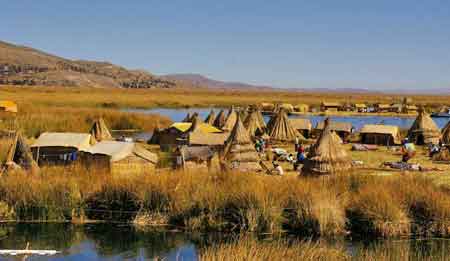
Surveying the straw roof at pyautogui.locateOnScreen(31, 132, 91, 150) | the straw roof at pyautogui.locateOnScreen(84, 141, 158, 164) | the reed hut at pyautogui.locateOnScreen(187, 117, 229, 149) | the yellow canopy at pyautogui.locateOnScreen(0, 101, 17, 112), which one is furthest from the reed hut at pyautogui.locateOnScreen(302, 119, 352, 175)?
the yellow canopy at pyautogui.locateOnScreen(0, 101, 17, 112)

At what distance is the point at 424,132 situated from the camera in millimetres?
32688

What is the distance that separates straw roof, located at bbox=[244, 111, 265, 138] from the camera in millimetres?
33406

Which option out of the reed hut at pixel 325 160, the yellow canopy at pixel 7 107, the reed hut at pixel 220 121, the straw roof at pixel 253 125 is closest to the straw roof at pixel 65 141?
the reed hut at pixel 325 160

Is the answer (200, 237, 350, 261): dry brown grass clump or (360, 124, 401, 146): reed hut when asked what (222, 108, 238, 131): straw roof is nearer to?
(360, 124, 401, 146): reed hut

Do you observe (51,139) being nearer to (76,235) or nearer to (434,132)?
(76,235)

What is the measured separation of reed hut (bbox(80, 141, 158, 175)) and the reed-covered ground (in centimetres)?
306

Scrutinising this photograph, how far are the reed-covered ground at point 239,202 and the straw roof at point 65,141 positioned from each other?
5830mm

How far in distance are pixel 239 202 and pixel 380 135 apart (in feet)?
67.2

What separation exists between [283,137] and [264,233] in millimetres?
19540

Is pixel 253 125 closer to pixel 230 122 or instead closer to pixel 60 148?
pixel 230 122

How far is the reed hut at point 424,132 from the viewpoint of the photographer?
107 ft

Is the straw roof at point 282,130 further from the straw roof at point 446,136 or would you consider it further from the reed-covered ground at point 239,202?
the reed-covered ground at point 239,202

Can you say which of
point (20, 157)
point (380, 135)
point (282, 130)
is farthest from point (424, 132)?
point (20, 157)

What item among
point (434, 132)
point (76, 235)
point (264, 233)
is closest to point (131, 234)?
point (76, 235)
